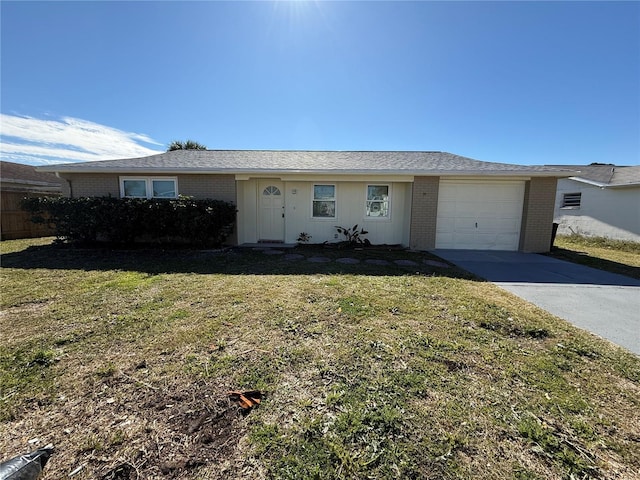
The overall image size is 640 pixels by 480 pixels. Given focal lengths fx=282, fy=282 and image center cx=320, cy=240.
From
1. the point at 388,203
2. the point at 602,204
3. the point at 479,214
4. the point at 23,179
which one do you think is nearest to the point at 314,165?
the point at 388,203

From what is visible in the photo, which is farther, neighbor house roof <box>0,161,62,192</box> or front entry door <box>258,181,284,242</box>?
neighbor house roof <box>0,161,62,192</box>

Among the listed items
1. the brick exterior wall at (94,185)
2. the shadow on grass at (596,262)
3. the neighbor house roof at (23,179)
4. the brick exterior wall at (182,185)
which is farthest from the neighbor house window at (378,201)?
the neighbor house roof at (23,179)

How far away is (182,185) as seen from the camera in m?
9.15

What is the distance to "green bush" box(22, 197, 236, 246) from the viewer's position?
323 inches

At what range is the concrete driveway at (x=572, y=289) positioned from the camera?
12.2ft

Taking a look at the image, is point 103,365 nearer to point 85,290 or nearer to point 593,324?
point 85,290

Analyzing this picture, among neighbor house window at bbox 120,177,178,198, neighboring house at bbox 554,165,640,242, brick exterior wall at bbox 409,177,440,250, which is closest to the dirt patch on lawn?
brick exterior wall at bbox 409,177,440,250

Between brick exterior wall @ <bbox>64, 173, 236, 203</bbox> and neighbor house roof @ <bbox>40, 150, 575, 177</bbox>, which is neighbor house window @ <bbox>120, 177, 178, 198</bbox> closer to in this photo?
brick exterior wall @ <bbox>64, 173, 236, 203</bbox>

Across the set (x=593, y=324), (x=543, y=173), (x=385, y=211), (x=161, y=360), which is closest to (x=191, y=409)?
(x=161, y=360)

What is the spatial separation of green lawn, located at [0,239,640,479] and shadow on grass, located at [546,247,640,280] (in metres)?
4.68

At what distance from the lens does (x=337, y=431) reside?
1917 millimetres

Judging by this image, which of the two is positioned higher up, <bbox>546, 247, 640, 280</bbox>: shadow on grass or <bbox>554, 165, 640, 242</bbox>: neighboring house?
<bbox>554, 165, 640, 242</bbox>: neighboring house

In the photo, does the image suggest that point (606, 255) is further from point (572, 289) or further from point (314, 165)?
point (314, 165)

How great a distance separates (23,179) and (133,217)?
1204 cm
